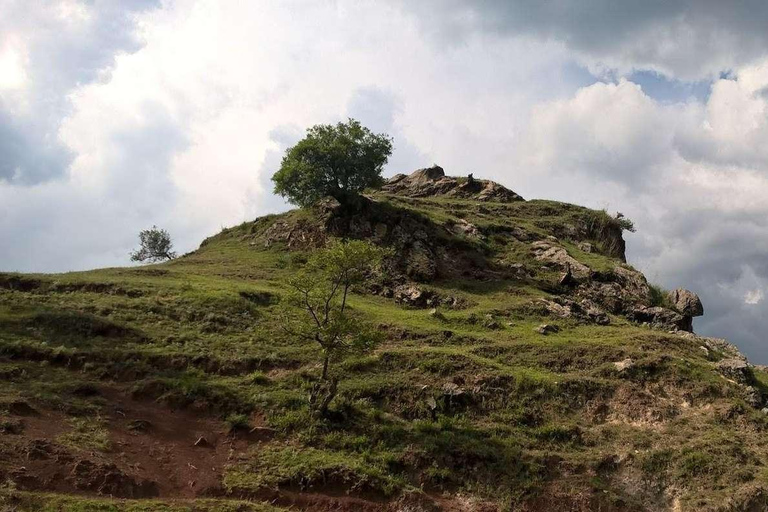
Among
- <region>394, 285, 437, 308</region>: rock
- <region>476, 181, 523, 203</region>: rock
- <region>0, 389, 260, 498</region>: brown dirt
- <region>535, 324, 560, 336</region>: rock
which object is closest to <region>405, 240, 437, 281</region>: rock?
<region>394, 285, 437, 308</region>: rock

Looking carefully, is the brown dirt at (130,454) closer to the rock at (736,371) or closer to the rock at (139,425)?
the rock at (139,425)

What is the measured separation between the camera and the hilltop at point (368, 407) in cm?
2084

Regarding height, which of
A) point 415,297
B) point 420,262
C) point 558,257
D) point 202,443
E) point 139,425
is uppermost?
point 558,257

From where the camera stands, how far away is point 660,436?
2566 cm

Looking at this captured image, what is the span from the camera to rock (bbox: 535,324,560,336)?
3738 cm

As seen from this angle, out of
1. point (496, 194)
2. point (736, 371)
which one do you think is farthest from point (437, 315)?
point (496, 194)

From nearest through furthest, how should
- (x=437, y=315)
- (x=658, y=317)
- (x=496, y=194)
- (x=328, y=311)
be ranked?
(x=328, y=311)
(x=437, y=315)
(x=658, y=317)
(x=496, y=194)

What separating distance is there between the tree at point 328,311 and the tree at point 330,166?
25753mm

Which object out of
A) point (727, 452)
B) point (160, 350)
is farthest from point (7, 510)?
point (727, 452)

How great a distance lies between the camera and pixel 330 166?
54531 mm

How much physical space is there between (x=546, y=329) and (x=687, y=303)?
20.7 meters

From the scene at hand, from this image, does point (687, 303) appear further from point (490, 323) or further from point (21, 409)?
point (21, 409)

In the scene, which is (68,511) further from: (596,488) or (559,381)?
(559,381)

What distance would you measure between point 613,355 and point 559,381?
16.3ft
